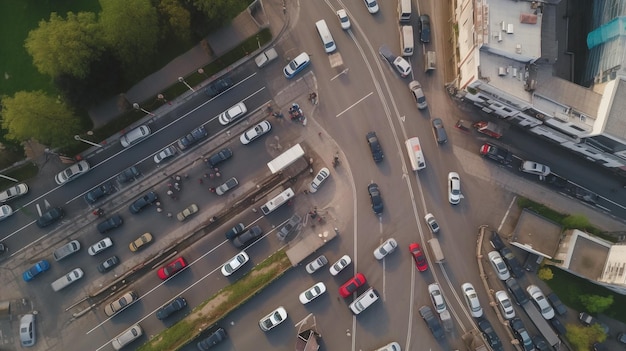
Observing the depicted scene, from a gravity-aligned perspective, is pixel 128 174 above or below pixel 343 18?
below

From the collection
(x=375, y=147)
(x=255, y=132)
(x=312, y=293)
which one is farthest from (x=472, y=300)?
(x=255, y=132)

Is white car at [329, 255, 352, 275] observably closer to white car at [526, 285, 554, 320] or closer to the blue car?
white car at [526, 285, 554, 320]

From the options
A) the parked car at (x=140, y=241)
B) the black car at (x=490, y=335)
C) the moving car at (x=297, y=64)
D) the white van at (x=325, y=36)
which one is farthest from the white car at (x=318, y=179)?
the black car at (x=490, y=335)

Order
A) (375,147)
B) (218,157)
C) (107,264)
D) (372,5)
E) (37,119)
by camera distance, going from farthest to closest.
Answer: (372,5) < (375,147) < (218,157) < (107,264) < (37,119)

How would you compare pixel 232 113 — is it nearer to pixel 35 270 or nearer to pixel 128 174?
pixel 128 174

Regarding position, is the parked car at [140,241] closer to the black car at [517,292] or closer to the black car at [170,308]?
the black car at [170,308]
